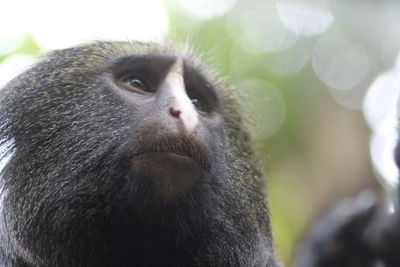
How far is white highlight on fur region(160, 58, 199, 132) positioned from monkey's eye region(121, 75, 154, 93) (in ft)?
0.48

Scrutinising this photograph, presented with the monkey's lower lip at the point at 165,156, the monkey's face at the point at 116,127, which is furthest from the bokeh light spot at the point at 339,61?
the monkey's lower lip at the point at 165,156

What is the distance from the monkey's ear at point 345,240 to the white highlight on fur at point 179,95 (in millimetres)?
2237

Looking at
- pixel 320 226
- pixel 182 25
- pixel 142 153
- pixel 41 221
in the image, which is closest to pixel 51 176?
pixel 41 221

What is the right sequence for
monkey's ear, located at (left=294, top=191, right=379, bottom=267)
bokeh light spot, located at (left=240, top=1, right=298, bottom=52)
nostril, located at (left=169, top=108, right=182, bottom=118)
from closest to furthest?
1. nostril, located at (left=169, top=108, right=182, bottom=118)
2. monkey's ear, located at (left=294, top=191, right=379, bottom=267)
3. bokeh light spot, located at (left=240, top=1, right=298, bottom=52)

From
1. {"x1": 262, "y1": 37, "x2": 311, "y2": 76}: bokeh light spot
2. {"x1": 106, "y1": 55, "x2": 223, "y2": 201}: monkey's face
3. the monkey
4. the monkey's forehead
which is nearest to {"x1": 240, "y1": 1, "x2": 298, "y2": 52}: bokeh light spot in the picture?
{"x1": 262, "y1": 37, "x2": 311, "y2": 76}: bokeh light spot

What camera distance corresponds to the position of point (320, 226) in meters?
6.24

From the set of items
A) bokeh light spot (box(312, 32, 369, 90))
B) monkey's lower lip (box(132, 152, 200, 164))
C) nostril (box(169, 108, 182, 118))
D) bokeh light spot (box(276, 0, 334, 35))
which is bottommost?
bokeh light spot (box(312, 32, 369, 90))

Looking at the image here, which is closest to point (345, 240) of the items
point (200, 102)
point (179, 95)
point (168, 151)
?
point (200, 102)

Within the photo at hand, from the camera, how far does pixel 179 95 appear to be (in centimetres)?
406

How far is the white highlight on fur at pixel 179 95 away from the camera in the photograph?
388 centimetres

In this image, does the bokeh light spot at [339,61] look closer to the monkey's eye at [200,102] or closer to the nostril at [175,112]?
the monkey's eye at [200,102]

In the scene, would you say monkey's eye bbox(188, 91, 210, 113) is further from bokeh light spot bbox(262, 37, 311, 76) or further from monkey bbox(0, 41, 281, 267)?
bokeh light spot bbox(262, 37, 311, 76)

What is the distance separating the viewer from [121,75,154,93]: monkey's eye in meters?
4.31

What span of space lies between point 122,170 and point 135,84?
75 centimetres
